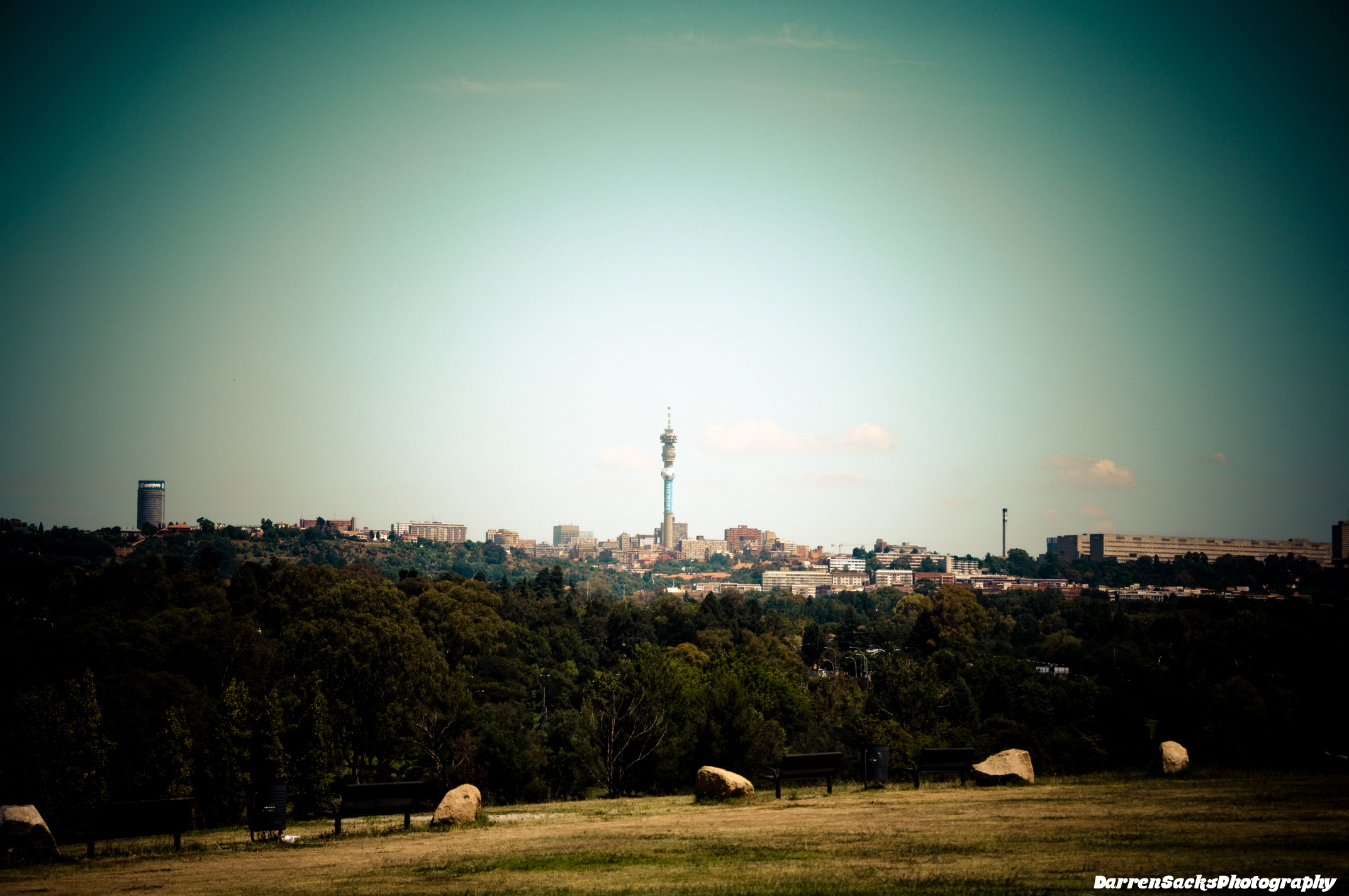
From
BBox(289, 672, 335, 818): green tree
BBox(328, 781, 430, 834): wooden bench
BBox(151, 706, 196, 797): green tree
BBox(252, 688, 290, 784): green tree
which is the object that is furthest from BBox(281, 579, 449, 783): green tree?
BBox(328, 781, 430, 834): wooden bench

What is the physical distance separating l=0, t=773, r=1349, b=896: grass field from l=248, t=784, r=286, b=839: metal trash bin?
570 millimetres

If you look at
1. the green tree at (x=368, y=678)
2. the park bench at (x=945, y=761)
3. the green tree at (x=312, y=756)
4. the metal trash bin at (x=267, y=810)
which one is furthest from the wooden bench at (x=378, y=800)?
the green tree at (x=368, y=678)

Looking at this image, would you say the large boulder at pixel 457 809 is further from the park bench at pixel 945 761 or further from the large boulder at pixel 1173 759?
the large boulder at pixel 1173 759

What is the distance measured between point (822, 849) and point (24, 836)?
12397 millimetres

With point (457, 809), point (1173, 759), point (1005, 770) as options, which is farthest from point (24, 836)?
point (1173, 759)

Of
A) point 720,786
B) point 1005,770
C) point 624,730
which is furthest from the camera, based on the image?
point 624,730

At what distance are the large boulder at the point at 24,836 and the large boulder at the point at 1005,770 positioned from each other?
16467 mm

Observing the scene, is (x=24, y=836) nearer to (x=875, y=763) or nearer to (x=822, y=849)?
(x=822, y=849)

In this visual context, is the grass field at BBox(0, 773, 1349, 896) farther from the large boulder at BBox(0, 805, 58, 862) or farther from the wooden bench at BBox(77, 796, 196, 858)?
the large boulder at BBox(0, 805, 58, 862)

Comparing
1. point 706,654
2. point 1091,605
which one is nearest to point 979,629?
point 1091,605

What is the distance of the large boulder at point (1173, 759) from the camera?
17.3 m

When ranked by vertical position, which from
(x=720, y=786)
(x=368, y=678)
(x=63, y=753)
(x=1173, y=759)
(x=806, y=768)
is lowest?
(x=63, y=753)

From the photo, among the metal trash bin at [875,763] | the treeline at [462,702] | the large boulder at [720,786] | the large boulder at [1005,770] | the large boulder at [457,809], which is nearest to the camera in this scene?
the large boulder at [457,809]

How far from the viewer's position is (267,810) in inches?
656
